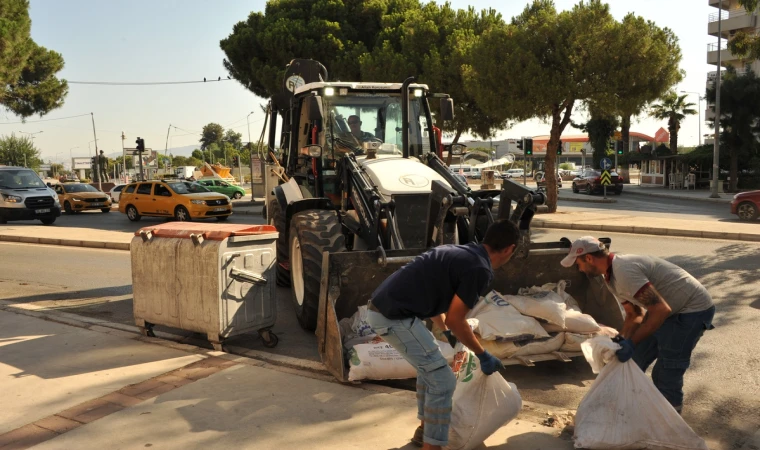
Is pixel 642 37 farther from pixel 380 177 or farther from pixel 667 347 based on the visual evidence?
pixel 667 347

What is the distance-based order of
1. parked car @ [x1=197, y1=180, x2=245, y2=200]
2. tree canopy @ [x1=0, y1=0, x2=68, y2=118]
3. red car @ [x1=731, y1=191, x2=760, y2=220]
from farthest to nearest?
parked car @ [x1=197, y1=180, x2=245, y2=200]
tree canopy @ [x1=0, y1=0, x2=68, y2=118]
red car @ [x1=731, y1=191, x2=760, y2=220]

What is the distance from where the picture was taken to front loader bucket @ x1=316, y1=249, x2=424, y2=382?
5.83 meters

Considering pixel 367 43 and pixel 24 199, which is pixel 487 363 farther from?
pixel 367 43

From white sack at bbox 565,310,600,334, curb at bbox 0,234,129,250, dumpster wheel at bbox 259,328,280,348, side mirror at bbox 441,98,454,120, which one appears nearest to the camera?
white sack at bbox 565,310,600,334

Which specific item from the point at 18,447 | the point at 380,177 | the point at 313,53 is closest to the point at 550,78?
the point at 313,53

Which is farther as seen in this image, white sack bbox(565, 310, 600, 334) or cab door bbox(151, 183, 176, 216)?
cab door bbox(151, 183, 176, 216)

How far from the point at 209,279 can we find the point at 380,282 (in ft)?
5.29

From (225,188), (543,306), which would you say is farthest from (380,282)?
(225,188)

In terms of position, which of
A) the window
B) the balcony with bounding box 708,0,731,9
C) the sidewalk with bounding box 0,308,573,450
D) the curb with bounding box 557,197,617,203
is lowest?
the curb with bounding box 557,197,617,203

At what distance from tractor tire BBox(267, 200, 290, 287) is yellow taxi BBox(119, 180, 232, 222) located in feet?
45.7

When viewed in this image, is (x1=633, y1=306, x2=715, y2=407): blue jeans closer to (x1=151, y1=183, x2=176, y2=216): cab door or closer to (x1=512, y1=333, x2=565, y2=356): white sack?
(x1=512, y1=333, x2=565, y2=356): white sack

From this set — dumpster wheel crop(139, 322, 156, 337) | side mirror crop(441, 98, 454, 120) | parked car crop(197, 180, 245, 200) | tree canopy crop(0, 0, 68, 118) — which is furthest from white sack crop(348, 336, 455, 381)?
parked car crop(197, 180, 245, 200)

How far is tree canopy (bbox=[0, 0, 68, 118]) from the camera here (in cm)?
3144

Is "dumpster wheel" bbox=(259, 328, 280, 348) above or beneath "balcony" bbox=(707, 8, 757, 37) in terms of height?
beneath
